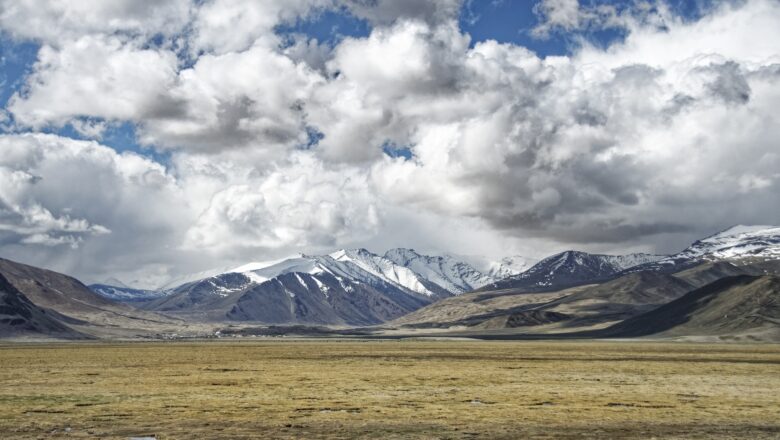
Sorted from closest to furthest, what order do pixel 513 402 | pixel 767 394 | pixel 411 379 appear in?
pixel 513 402 → pixel 767 394 → pixel 411 379

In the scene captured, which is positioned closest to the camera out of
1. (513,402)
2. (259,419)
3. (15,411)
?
(259,419)

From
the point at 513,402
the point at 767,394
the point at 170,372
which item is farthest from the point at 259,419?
the point at 170,372

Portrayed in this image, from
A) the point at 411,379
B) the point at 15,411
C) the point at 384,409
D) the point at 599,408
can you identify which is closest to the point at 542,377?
the point at 411,379

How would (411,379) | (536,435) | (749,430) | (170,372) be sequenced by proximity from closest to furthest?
(536,435) → (749,430) → (411,379) → (170,372)

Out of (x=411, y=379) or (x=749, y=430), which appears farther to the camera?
(x=411, y=379)

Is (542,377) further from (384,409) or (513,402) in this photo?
(384,409)

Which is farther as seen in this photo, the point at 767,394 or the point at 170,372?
the point at 170,372

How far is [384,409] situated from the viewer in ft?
133

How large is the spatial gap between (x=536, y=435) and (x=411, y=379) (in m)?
34.7

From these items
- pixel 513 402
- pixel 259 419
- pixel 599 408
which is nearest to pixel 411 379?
pixel 513 402

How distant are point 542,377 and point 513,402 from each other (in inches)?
1009

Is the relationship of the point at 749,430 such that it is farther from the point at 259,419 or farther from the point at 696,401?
the point at 259,419

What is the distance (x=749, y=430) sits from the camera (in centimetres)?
3288

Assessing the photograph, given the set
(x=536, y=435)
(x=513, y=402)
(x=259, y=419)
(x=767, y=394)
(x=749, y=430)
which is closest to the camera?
(x=536, y=435)
